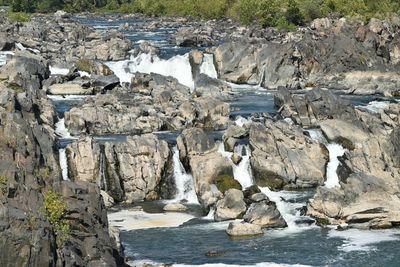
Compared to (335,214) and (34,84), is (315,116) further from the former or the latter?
(34,84)

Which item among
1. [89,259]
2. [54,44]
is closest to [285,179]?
[89,259]

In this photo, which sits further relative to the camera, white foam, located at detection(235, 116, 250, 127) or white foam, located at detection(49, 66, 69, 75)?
white foam, located at detection(49, 66, 69, 75)

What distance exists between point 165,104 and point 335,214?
2347cm

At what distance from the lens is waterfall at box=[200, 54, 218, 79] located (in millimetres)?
77312

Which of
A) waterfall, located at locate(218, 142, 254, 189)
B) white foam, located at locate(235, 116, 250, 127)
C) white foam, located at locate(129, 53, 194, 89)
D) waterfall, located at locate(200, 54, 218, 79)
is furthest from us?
white foam, located at locate(129, 53, 194, 89)

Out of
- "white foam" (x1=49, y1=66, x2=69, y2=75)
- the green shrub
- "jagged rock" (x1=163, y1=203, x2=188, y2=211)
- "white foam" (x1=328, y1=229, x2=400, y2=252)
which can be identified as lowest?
"white foam" (x1=328, y1=229, x2=400, y2=252)

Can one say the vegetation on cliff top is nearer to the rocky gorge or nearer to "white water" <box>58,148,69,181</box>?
the rocky gorge

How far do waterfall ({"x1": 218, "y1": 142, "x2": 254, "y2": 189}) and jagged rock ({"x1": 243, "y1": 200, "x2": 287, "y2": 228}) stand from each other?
5729 mm

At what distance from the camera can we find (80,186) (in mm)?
28641

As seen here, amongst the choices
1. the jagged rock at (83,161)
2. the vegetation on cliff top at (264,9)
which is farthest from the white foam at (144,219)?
the vegetation on cliff top at (264,9)

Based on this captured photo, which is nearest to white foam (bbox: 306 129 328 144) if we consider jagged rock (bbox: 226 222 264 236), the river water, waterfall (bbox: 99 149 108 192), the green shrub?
the river water

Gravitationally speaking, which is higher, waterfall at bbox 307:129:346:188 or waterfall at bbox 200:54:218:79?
waterfall at bbox 200:54:218:79

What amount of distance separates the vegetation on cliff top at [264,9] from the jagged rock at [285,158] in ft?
220

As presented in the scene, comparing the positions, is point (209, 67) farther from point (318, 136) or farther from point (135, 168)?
point (135, 168)
